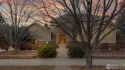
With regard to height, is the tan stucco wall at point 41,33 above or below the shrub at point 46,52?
above

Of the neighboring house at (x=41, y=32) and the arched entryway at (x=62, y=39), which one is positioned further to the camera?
the arched entryway at (x=62, y=39)

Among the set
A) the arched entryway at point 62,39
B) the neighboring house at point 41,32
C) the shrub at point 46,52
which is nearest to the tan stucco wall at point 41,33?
the neighboring house at point 41,32

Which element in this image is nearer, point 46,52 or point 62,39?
point 46,52

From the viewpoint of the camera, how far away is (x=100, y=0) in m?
17.2

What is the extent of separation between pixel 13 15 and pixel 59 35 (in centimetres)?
2552

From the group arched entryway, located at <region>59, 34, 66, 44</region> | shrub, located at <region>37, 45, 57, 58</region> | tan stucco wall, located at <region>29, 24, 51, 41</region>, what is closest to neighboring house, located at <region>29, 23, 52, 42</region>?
tan stucco wall, located at <region>29, 24, 51, 41</region>

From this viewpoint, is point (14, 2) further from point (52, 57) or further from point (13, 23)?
point (52, 57)

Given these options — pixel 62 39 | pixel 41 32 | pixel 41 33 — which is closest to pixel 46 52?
pixel 41 33

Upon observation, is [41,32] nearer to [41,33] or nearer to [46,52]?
[41,33]

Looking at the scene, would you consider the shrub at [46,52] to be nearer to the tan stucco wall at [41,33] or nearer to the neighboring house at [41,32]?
the neighboring house at [41,32]

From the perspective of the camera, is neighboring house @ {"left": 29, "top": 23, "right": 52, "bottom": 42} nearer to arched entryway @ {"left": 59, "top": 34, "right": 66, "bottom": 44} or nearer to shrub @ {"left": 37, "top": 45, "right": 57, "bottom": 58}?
arched entryway @ {"left": 59, "top": 34, "right": 66, "bottom": 44}

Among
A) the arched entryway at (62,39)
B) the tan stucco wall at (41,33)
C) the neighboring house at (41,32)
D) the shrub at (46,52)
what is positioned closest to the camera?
the shrub at (46,52)

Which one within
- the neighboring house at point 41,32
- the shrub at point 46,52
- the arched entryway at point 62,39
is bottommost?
the shrub at point 46,52

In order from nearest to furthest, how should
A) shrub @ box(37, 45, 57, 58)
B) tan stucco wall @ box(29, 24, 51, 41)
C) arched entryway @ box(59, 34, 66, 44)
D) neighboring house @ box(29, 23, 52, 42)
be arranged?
shrub @ box(37, 45, 57, 58) → neighboring house @ box(29, 23, 52, 42) → tan stucco wall @ box(29, 24, 51, 41) → arched entryway @ box(59, 34, 66, 44)
